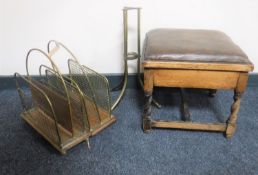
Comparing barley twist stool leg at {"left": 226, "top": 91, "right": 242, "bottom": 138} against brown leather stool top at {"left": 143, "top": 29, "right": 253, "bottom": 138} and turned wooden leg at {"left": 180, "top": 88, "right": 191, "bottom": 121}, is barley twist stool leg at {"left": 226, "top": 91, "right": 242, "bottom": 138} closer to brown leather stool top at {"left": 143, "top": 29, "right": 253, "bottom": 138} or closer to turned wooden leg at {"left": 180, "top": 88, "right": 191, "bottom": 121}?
brown leather stool top at {"left": 143, "top": 29, "right": 253, "bottom": 138}

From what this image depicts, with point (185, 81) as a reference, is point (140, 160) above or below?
below

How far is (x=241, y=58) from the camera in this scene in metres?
1.07

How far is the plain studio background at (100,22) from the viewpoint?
1521 millimetres

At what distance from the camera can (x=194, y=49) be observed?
1104 mm

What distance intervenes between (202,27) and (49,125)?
1016 millimetres

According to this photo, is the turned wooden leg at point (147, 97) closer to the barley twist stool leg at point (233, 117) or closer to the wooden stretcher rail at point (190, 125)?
the wooden stretcher rail at point (190, 125)

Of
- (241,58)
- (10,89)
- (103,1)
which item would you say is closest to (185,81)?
(241,58)

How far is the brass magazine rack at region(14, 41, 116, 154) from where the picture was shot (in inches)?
44.8

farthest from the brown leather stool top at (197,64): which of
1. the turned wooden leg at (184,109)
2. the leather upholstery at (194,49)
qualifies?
the turned wooden leg at (184,109)

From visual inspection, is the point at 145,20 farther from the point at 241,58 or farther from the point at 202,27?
the point at 241,58

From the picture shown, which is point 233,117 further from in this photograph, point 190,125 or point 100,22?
point 100,22

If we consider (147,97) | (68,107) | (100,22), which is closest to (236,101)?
(147,97)

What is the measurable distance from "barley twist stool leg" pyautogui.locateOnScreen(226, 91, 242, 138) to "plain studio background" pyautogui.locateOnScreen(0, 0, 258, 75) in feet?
1.93

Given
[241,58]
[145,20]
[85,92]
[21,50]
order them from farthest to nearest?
1. [21,50]
2. [145,20]
3. [85,92]
4. [241,58]
